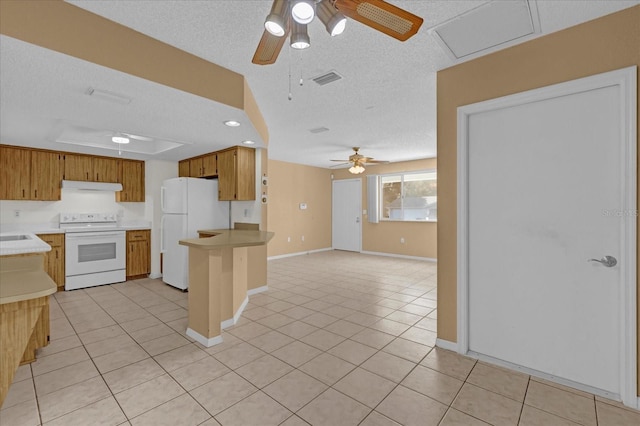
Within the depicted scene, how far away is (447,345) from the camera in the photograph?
261 centimetres

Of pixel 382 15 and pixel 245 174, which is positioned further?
pixel 245 174

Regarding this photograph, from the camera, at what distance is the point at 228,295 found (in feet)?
10.4

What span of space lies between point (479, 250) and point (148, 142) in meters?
5.01

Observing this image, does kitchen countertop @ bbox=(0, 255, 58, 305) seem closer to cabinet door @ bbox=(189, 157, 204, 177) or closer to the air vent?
the air vent

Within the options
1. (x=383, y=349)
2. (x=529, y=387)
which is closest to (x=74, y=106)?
(x=383, y=349)

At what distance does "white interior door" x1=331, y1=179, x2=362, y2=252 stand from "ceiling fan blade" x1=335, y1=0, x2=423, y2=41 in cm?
706

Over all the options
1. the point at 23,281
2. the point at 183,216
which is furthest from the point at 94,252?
the point at 23,281

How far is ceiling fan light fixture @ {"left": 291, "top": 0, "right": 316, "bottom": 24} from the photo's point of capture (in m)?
1.12

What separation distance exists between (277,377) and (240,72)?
8.47ft

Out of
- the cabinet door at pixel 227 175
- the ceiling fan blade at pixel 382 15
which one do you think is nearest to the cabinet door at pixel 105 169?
the cabinet door at pixel 227 175

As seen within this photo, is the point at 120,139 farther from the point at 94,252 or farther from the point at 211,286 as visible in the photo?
the point at 211,286

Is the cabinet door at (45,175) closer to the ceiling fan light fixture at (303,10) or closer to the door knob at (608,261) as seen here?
the ceiling fan light fixture at (303,10)

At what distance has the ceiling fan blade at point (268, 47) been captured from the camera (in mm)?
1377

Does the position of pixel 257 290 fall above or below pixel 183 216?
below
